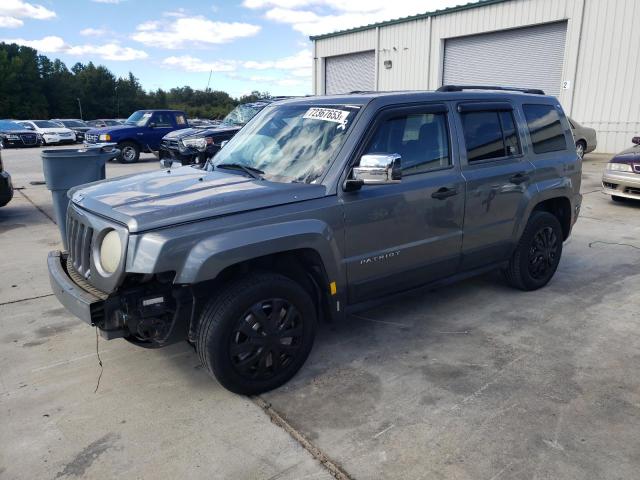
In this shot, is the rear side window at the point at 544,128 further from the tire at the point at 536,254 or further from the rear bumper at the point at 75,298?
the rear bumper at the point at 75,298

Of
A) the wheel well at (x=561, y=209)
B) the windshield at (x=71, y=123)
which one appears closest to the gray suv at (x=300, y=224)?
the wheel well at (x=561, y=209)

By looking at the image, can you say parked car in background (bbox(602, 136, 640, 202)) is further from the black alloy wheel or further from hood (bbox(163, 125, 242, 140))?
hood (bbox(163, 125, 242, 140))

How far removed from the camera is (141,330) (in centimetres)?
296

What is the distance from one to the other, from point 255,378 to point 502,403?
1538 mm

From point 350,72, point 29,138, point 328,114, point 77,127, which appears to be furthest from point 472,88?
point 77,127

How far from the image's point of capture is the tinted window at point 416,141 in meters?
3.69

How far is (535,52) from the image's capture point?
63.7ft

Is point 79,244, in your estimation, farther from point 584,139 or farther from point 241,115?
point 584,139

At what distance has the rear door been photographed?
4.20 m

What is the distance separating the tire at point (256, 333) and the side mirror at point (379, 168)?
2.69ft

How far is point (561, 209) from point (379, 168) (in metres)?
2.97

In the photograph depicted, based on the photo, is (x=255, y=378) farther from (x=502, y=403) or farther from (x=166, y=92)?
(x=166, y=92)

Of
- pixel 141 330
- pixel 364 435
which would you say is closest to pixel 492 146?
pixel 364 435

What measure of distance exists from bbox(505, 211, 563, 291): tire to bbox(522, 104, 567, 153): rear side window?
0.65 meters
